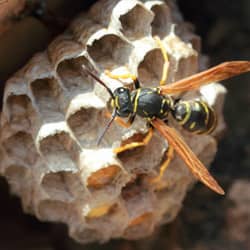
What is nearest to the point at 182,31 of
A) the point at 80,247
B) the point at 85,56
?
the point at 85,56

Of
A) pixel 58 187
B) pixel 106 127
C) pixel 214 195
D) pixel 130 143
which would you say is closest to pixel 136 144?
pixel 130 143

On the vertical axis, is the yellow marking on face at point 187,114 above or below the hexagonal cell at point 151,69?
below

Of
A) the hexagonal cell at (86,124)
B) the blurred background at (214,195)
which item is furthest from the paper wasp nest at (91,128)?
the blurred background at (214,195)

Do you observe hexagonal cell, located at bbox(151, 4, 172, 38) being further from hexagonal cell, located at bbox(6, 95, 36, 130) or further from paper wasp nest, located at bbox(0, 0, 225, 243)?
hexagonal cell, located at bbox(6, 95, 36, 130)

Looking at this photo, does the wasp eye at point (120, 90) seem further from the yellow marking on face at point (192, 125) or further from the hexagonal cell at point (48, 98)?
the yellow marking on face at point (192, 125)

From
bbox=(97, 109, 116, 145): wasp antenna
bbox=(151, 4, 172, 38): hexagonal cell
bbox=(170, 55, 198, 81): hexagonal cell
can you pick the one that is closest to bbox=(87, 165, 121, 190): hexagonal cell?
bbox=(97, 109, 116, 145): wasp antenna

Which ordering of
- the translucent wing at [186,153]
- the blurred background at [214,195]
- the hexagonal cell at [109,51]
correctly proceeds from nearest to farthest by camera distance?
1. the translucent wing at [186,153]
2. the hexagonal cell at [109,51]
3. the blurred background at [214,195]
